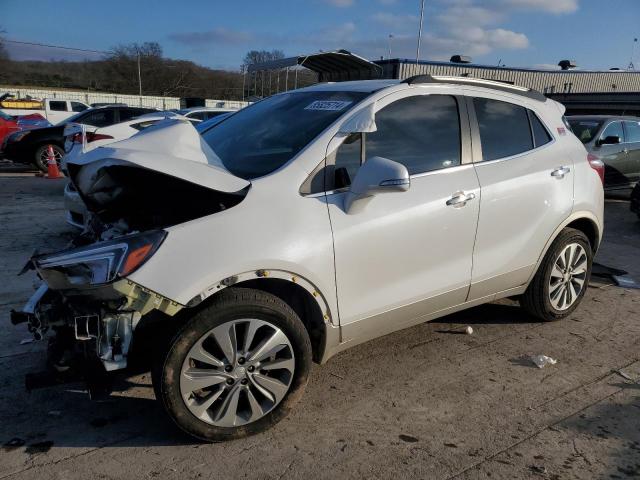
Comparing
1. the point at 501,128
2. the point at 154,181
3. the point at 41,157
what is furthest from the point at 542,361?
the point at 41,157

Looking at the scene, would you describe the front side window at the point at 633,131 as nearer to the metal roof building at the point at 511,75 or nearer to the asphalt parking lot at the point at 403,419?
the metal roof building at the point at 511,75

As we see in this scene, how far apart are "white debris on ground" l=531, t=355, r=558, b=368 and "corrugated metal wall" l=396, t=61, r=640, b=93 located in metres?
20.1

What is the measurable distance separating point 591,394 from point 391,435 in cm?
141

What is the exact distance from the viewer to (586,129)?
10133 mm

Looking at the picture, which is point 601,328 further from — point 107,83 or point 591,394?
point 107,83

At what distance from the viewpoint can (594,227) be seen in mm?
4477

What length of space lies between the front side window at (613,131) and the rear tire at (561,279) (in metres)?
6.72

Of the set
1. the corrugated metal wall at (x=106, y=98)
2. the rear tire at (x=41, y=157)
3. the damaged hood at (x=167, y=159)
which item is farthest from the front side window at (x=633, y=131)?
the corrugated metal wall at (x=106, y=98)

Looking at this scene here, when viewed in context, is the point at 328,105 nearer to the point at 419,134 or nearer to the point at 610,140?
the point at 419,134

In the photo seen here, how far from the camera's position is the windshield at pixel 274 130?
123 inches

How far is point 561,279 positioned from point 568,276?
0.09m

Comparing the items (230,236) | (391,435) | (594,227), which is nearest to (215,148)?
(230,236)

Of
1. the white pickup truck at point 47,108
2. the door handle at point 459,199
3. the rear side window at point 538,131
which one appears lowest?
the door handle at point 459,199

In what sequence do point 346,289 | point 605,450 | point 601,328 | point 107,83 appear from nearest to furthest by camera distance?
point 605,450, point 346,289, point 601,328, point 107,83
